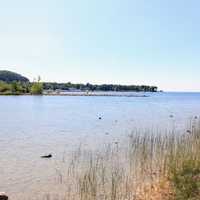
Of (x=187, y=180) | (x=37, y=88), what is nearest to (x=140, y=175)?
(x=187, y=180)

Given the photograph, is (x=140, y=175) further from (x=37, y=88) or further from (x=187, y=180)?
(x=37, y=88)

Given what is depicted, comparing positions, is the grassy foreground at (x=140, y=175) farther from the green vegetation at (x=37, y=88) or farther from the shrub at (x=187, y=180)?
the green vegetation at (x=37, y=88)

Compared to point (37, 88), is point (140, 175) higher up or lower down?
lower down

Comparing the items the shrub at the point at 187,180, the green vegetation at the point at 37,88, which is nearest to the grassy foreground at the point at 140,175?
the shrub at the point at 187,180

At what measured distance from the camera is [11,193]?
11.7m

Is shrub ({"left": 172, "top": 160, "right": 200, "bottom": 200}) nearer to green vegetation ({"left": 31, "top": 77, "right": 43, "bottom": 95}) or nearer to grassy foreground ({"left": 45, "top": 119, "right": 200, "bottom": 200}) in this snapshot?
grassy foreground ({"left": 45, "top": 119, "right": 200, "bottom": 200})

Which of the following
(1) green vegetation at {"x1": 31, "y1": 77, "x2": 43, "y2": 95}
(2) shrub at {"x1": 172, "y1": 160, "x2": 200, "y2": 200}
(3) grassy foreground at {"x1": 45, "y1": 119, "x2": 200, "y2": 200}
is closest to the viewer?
(2) shrub at {"x1": 172, "y1": 160, "x2": 200, "y2": 200}

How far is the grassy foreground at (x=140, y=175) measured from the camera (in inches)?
391

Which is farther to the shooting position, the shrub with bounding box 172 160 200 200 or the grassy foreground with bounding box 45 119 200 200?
the grassy foreground with bounding box 45 119 200 200

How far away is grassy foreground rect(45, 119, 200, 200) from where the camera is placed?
32.6 feet

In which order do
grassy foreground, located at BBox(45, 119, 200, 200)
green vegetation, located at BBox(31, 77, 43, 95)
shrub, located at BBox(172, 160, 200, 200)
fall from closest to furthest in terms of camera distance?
shrub, located at BBox(172, 160, 200, 200)
grassy foreground, located at BBox(45, 119, 200, 200)
green vegetation, located at BBox(31, 77, 43, 95)

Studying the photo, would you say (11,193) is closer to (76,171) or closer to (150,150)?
(76,171)

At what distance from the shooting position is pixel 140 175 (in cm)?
1284

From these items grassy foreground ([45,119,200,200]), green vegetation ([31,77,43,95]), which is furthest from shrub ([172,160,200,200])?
green vegetation ([31,77,43,95])
